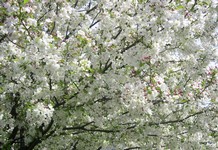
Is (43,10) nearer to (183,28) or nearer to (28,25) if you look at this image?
(28,25)

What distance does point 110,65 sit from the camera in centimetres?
852

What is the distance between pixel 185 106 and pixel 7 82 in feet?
16.3

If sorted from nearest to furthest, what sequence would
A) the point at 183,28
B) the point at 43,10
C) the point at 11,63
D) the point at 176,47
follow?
the point at 11,63, the point at 183,28, the point at 176,47, the point at 43,10

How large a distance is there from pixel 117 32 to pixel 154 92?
1703 millimetres

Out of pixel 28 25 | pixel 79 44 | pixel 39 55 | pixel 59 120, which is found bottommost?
pixel 59 120

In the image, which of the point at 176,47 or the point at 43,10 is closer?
the point at 176,47

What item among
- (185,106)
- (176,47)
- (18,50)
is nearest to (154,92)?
(176,47)

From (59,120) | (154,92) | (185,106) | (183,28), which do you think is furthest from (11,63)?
(185,106)

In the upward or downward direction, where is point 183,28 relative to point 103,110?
upward

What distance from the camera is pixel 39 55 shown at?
714 centimetres

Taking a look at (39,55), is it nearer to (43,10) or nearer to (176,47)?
(43,10)

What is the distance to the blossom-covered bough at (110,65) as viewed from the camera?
298 inches

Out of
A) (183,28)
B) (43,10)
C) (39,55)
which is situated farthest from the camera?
(43,10)

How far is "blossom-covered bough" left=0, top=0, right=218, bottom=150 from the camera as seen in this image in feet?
24.9
